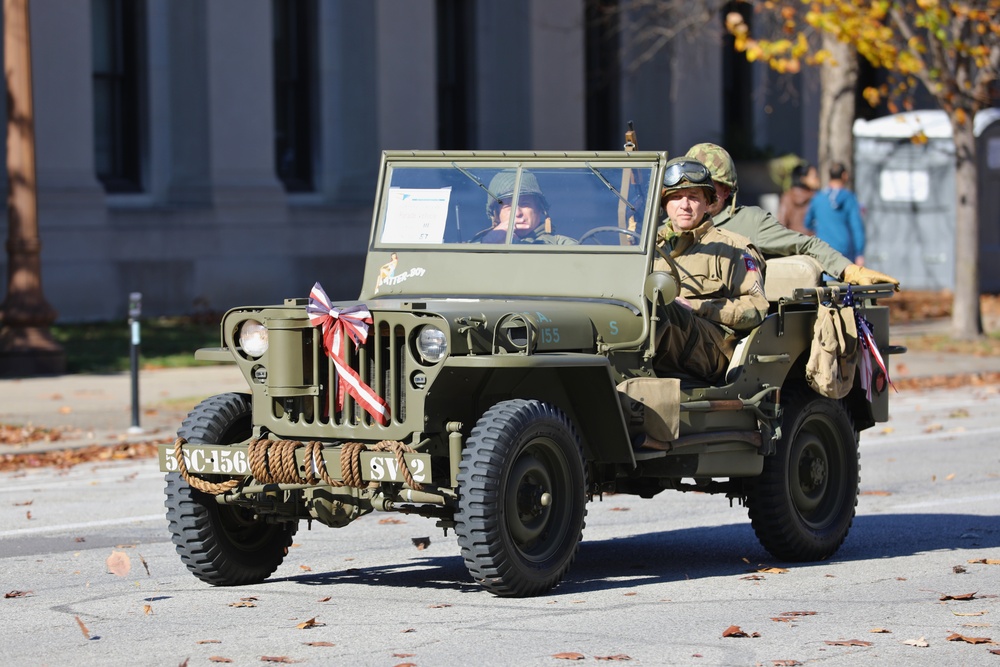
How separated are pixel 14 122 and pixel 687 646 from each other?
1269cm

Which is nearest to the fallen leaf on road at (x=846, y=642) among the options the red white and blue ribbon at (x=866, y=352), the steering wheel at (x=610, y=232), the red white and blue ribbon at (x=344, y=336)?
the red white and blue ribbon at (x=344, y=336)

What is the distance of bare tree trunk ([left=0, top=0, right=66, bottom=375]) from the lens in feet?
57.1

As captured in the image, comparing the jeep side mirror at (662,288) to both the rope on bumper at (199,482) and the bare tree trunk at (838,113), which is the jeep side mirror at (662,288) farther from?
the bare tree trunk at (838,113)

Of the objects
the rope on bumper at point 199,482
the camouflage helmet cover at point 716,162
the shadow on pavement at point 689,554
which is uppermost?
the camouflage helmet cover at point 716,162

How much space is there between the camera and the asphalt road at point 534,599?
670cm

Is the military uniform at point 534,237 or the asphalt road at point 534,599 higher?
the military uniform at point 534,237

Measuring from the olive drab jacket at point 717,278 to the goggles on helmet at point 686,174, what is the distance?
26 cm

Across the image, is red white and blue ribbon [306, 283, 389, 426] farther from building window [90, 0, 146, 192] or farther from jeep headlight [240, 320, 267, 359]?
building window [90, 0, 146, 192]

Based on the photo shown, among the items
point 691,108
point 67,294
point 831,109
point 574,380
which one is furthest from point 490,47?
point 574,380

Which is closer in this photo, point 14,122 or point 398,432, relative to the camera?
point 398,432

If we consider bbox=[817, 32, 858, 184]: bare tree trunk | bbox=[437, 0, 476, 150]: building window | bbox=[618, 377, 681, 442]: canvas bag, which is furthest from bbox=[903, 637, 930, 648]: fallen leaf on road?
bbox=[437, 0, 476, 150]: building window

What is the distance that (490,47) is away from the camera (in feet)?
102

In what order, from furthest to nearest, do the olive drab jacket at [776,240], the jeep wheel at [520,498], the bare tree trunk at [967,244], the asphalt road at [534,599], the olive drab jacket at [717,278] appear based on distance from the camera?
the bare tree trunk at [967,244], the olive drab jacket at [776,240], the olive drab jacket at [717,278], the jeep wheel at [520,498], the asphalt road at [534,599]

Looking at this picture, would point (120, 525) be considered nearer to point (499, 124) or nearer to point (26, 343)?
point (26, 343)
